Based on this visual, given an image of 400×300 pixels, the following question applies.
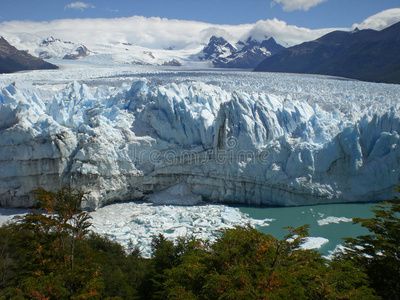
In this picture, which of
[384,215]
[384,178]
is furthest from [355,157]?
[384,215]

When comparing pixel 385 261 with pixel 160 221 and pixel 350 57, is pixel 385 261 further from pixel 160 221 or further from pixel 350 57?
pixel 350 57

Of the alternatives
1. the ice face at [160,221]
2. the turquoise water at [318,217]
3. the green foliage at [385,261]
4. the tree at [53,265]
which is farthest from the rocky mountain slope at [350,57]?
the tree at [53,265]

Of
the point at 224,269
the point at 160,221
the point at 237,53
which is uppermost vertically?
the point at 237,53

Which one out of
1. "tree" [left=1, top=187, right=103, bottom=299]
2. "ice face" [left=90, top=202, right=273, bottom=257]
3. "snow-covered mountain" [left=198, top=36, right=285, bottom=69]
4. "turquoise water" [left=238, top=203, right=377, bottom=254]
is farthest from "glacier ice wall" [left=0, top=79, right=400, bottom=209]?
"snow-covered mountain" [left=198, top=36, right=285, bottom=69]

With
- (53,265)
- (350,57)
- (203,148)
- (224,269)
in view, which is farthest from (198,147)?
(350,57)

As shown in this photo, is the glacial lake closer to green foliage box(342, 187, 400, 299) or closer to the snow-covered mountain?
green foliage box(342, 187, 400, 299)

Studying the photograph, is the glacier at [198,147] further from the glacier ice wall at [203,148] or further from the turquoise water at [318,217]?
the turquoise water at [318,217]

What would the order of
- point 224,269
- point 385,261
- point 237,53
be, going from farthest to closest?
1. point 237,53
2. point 385,261
3. point 224,269
